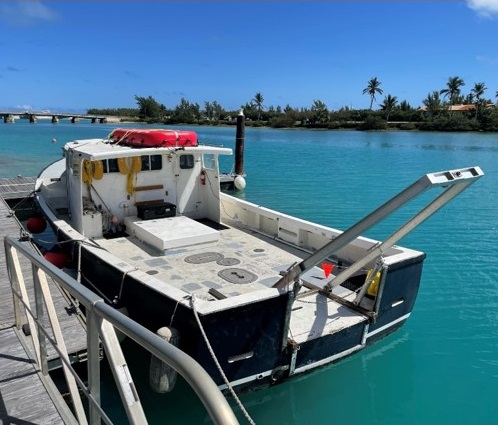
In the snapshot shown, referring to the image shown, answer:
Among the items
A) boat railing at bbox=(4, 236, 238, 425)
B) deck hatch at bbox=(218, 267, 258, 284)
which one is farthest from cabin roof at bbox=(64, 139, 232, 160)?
boat railing at bbox=(4, 236, 238, 425)

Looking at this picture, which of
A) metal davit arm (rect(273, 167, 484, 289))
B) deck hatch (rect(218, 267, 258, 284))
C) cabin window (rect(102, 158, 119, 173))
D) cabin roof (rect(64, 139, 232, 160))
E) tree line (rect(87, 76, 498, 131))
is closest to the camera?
metal davit arm (rect(273, 167, 484, 289))

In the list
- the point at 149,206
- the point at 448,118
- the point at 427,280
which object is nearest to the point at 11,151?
the point at 149,206

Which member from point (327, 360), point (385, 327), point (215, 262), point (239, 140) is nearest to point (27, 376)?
point (327, 360)

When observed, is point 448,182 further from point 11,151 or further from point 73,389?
point 11,151

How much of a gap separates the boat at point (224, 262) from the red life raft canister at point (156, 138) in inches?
1.3

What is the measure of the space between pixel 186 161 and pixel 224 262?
11.6 ft

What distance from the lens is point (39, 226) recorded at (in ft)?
40.0

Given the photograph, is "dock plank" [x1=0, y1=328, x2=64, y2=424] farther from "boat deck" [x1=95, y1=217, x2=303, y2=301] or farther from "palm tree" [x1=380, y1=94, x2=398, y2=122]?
"palm tree" [x1=380, y1=94, x2=398, y2=122]

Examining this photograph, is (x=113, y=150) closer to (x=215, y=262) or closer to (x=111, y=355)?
(x=215, y=262)

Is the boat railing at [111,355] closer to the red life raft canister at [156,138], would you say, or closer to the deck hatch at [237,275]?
the deck hatch at [237,275]

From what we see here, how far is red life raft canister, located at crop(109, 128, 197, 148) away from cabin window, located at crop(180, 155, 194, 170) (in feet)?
1.67

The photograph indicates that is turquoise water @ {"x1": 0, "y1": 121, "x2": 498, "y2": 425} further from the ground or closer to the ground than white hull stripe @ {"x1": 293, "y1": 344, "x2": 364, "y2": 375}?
closer to the ground

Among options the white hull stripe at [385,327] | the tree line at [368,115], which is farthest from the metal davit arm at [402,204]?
the tree line at [368,115]

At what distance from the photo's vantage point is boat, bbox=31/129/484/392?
17.3 feet
